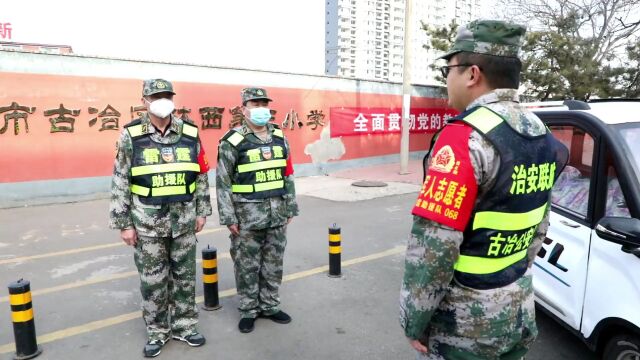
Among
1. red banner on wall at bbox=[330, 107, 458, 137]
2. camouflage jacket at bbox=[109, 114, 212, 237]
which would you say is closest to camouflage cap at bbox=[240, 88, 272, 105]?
camouflage jacket at bbox=[109, 114, 212, 237]

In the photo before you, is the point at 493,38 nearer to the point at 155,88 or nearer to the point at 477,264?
the point at 477,264

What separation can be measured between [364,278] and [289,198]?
1.52 metres

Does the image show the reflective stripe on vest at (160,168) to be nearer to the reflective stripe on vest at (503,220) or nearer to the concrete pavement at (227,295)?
the concrete pavement at (227,295)

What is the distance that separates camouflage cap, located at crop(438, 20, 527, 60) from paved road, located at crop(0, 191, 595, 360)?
7.97 feet

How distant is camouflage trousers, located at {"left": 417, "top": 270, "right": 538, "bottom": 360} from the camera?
5.09 feet

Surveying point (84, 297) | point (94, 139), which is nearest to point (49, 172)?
point (94, 139)

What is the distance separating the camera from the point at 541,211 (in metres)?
1.68

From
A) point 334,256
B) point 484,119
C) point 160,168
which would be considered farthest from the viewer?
point 334,256

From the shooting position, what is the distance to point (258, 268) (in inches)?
149

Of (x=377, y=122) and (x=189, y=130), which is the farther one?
(x=377, y=122)

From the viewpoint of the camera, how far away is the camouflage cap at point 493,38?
1497mm

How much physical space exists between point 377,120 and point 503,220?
13.6 meters

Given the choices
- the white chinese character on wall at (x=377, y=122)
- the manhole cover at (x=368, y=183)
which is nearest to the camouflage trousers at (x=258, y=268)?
the manhole cover at (x=368, y=183)

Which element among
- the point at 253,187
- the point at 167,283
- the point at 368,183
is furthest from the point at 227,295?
the point at 368,183
